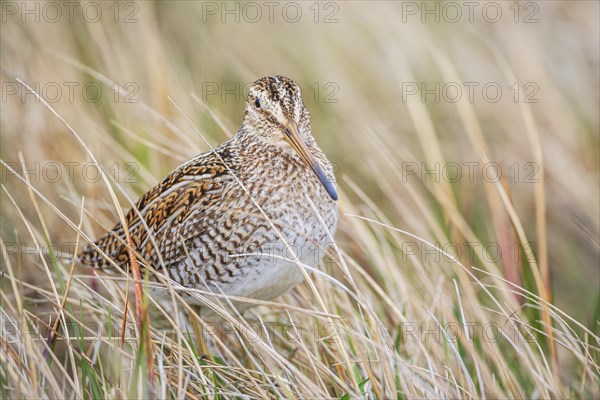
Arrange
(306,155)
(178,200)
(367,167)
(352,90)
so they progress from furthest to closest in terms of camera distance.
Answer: (352,90) < (367,167) < (178,200) < (306,155)

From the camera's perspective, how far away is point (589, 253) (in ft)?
20.8

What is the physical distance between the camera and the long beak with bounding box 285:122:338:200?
397 cm

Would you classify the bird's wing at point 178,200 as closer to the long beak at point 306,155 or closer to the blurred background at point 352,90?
the long beak at point 306,155

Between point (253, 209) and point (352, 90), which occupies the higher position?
point (352, 90)

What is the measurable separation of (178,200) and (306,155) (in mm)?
651

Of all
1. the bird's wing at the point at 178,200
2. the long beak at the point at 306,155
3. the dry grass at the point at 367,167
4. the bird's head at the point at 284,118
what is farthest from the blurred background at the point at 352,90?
the long beak at the point at 306,155

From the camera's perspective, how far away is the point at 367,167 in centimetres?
596

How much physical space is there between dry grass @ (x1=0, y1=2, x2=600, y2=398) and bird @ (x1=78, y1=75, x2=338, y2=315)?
0.58 feet

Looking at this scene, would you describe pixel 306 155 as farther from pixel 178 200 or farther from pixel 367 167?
pixel 367 167

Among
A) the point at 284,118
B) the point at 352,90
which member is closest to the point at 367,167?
the point at 352,90

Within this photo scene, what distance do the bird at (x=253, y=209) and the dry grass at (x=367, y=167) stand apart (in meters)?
0.18

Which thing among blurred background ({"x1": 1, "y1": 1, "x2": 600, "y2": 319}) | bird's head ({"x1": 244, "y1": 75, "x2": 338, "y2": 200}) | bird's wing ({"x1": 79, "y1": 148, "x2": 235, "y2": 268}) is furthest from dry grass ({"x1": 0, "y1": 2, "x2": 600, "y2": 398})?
bird's head ({"x1": 244, "y1": 75, "x2": 338, "y2": 200})

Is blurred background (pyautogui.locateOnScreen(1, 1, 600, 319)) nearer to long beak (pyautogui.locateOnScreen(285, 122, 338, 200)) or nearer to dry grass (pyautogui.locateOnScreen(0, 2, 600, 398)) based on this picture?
dry grass (pyautogui.locateOnScreen(0, 2, 600, 398))

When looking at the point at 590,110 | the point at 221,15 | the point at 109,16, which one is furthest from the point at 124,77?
the point at 590,110
